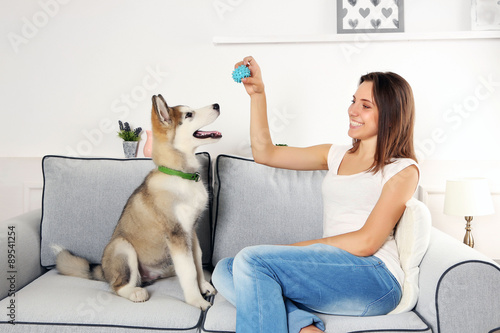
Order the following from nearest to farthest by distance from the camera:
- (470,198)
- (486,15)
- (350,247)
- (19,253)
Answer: (350,247) < (19,253) < (470,198) < (486,15)

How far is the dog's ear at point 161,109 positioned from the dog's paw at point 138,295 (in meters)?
0.62

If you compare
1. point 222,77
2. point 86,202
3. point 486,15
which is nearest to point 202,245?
point 86,202

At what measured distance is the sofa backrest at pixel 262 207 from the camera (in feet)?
6.48

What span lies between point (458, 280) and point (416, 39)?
1.57m

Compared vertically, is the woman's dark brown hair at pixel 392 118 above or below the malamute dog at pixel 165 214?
above

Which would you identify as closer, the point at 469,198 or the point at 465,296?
the point at 465,296

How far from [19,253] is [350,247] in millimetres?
1293

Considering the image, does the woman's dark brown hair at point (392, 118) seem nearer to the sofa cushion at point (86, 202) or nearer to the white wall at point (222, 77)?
the sofa cushion at point (86, 202)

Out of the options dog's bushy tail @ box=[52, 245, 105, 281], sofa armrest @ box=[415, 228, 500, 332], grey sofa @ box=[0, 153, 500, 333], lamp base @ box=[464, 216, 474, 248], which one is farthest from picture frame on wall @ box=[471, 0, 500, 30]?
dog's bushy tail @ box=[52, 245, 105, 281]

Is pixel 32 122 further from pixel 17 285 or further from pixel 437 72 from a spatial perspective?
pixel 437 72

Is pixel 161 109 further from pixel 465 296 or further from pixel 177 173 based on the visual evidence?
pixel 465 296

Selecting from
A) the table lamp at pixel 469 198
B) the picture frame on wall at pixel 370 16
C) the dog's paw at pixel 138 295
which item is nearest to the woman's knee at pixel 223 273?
the dog's paw at pixel 138 295

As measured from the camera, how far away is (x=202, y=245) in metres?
2.06

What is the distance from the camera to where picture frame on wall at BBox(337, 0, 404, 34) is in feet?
8.34
